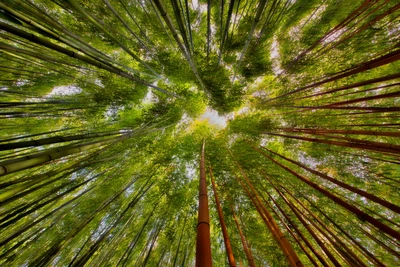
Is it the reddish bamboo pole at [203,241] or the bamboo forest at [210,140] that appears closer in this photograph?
the reddish bamboo pole at [203,241]

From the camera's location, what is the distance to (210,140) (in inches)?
192

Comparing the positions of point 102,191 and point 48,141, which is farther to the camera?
point 102,191

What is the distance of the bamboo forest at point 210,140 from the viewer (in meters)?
2.76

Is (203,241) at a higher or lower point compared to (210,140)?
higher

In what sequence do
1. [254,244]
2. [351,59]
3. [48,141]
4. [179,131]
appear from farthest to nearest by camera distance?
[179,131] < [254,244] < [351,59] < [48,141]

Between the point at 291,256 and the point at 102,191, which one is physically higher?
the point at 291,256

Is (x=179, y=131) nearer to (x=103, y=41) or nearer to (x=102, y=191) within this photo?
(x=102, y=191)

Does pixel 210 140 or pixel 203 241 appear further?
pixel 210 140

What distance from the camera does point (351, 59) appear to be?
114 inches

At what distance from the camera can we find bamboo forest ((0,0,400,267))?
2.76 meters

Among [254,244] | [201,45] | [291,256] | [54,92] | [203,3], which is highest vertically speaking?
[203,3]

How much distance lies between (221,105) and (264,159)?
185cm

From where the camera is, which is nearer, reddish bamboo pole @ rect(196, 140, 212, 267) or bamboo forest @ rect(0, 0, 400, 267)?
reddish bamboo pole @ rect(196, 140, 212, 267)

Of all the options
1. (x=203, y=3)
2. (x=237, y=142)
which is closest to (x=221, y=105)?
(x=237, y=142)
